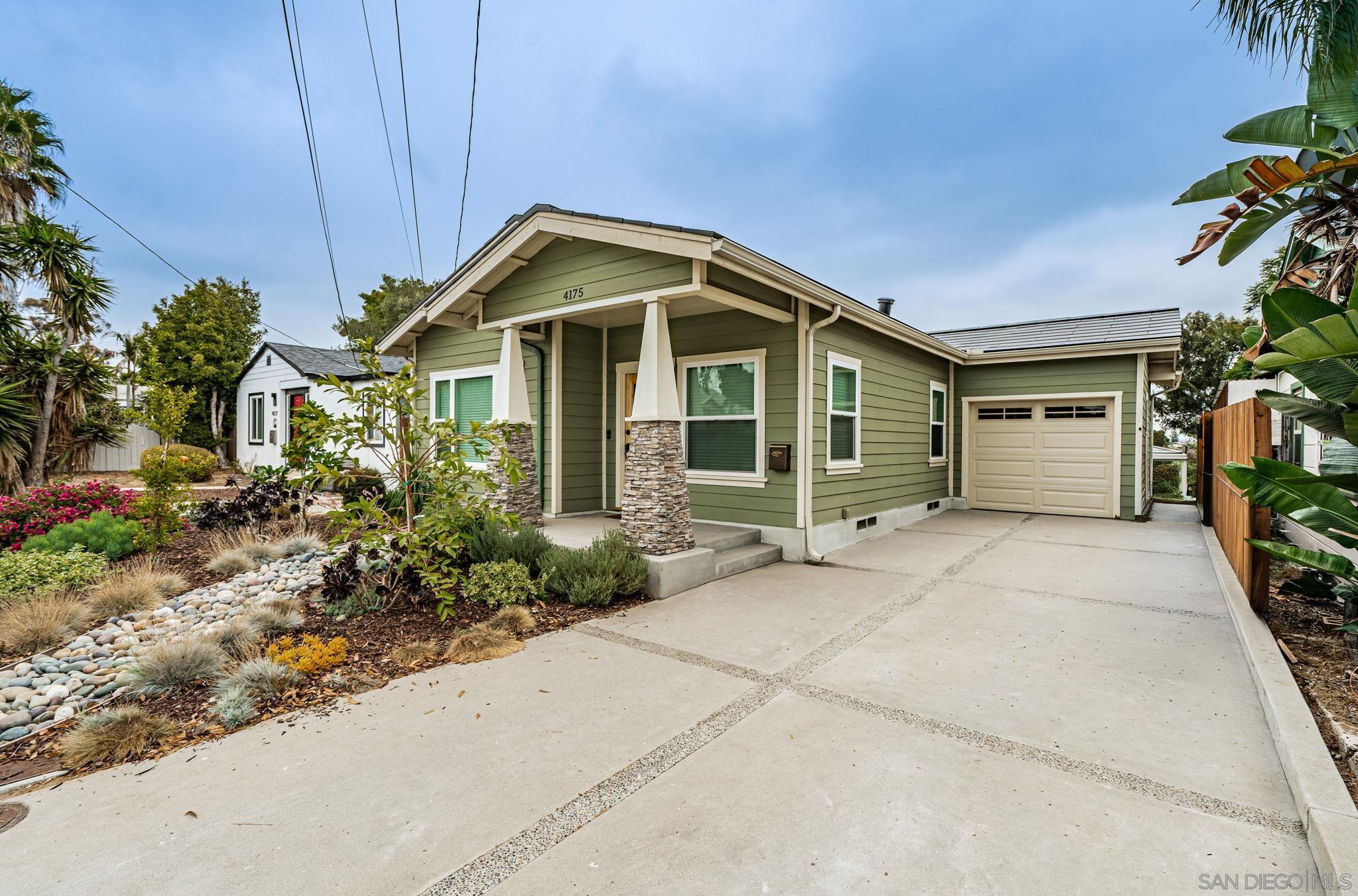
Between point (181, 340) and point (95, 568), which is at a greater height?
point (181, 340)

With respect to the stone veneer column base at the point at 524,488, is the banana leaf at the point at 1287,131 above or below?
above

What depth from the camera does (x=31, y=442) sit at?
893 cm

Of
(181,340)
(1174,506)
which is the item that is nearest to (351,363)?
(181,340)

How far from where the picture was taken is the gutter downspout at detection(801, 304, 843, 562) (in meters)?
6.65

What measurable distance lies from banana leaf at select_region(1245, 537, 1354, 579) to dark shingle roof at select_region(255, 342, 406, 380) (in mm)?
16790

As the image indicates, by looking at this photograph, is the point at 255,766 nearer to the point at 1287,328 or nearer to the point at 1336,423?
the point at 1287,328

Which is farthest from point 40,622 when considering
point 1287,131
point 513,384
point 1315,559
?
point 1287,131

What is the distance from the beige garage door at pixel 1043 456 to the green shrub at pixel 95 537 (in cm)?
1203

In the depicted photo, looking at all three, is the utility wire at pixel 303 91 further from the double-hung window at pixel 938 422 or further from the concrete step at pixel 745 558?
the double-hung window at pixel 938 422

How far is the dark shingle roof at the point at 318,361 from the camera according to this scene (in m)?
16.4

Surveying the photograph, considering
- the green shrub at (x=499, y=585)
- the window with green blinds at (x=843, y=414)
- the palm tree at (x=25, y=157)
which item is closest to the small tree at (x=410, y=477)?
the green shrub at (x=499, y=585)

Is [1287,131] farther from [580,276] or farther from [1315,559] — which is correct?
[580,276]

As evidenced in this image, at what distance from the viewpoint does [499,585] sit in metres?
4.83

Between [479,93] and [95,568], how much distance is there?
6.62m
